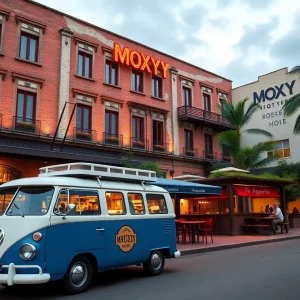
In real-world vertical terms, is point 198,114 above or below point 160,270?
above

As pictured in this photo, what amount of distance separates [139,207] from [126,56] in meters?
20.1

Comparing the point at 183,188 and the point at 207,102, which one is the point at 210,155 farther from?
the point at 183,188

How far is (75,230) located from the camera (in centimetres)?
755

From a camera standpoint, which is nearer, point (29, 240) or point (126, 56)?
point (29, 240)

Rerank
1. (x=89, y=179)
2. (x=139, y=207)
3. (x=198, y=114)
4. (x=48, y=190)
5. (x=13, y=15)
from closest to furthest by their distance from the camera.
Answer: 1. (x=48, y=190)
2. (x=89, y=179)
3. (x=139, y=207)
4. (x=13, y=15)
5. (x=198, y=114)

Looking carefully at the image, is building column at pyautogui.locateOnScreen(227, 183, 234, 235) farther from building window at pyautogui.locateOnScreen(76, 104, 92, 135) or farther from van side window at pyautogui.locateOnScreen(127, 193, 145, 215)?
van side window at pyautogui.locateOnScreen(127, 193, 145, 215)

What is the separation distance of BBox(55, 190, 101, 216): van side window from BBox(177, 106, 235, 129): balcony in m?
23.0

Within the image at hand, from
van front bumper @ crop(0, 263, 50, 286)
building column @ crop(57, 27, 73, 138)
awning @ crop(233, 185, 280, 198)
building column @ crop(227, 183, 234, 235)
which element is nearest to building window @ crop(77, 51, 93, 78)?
building column @ crop(57, 27, 73, 138)

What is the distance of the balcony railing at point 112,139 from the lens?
2545cm

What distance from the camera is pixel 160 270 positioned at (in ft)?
31.9

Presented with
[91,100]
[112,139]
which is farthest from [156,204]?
[91,100]

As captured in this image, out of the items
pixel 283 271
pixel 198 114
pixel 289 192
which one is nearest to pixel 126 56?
pixel 198 114

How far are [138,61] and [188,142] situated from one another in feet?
26.5

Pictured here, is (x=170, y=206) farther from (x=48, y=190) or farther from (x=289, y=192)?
(x=289, y=192)
